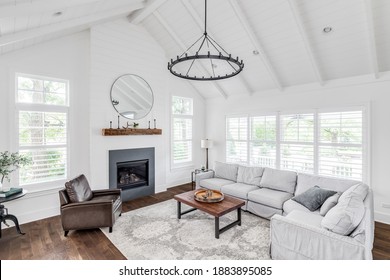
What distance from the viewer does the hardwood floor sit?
2.92 meters

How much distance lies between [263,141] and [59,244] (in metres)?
5.24

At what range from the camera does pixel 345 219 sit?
2.32 metres

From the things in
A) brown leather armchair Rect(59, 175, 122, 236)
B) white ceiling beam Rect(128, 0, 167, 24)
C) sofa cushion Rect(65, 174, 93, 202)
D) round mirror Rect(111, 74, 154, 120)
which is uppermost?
white ceiling beam Rect(128, 0, 167, 24)

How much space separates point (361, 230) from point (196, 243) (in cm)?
217

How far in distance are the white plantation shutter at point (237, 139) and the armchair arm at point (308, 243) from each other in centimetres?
378

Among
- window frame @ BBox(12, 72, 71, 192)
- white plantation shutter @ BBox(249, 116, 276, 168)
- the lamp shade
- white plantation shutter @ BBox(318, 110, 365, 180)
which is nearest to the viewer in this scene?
window frame @ BBox(12, 72, 71, 192)

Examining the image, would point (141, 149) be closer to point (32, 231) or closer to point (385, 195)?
point (32, 231)

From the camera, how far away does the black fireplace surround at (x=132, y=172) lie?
5066 millimetres

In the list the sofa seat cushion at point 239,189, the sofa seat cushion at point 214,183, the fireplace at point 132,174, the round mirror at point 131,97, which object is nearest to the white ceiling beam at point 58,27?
the round mirror at point 131,97

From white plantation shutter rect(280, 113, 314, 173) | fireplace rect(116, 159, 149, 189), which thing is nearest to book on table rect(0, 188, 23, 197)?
fireplace rect(116, 159, 149, 189)

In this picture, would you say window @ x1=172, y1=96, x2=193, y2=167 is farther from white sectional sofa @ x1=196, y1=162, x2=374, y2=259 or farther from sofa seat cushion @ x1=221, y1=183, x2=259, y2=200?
sofa seat cushion @ x1=221, y1=183, x2=259, y2=200

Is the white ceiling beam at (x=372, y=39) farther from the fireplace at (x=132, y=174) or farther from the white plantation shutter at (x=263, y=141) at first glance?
the fireplace at (x=132, y=174)

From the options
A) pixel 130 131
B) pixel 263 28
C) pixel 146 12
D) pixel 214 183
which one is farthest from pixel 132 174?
pixel 263 28

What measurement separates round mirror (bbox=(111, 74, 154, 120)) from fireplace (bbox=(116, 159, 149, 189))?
1239 mm
